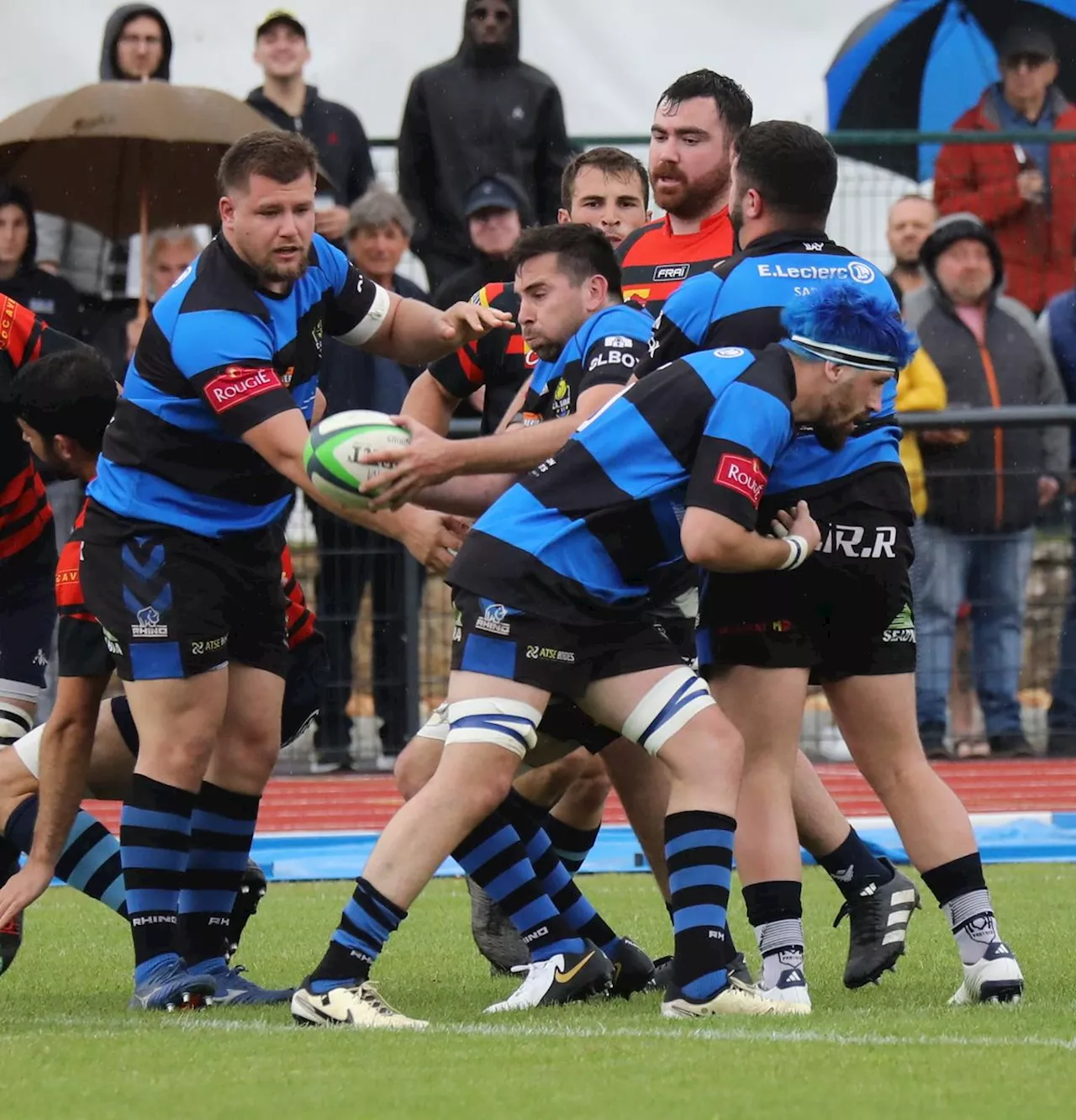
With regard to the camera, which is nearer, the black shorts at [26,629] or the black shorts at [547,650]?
the black shorts at [547,650]

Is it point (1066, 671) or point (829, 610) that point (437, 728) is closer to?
point (829, 610)

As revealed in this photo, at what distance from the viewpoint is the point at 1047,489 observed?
12188mm

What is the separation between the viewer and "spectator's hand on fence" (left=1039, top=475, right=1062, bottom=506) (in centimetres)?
1218

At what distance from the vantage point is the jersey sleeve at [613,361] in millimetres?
6242

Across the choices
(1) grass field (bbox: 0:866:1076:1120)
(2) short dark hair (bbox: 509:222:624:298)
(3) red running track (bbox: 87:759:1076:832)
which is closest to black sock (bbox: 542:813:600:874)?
(1) grass field (bbox: 0:866:1076:1120)

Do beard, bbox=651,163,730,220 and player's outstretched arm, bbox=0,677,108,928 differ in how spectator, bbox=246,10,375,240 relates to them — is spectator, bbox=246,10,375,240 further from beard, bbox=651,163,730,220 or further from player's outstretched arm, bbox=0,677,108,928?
player's outstretched arm, bbox=0,677,108,928

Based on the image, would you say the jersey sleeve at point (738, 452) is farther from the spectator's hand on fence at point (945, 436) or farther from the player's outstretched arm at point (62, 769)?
the spectator's hand on fence at point (945, 436)

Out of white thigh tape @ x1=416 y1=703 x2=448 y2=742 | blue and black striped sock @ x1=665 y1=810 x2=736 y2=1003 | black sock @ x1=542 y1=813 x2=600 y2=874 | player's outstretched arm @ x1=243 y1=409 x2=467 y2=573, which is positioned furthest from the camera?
black sock @ x1=542 y1=813 x2=600 y2=874

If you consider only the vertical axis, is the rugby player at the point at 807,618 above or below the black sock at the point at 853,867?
above

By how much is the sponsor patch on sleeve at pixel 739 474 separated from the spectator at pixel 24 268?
6.20 meters

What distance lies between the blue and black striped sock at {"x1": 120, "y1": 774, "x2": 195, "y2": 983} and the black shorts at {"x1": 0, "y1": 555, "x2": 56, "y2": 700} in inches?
53.8

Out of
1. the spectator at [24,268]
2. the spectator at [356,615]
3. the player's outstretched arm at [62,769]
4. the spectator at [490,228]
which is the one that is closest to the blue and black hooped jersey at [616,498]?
the player's outstretched arm at [62,769]

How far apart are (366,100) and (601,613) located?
8.38 metres

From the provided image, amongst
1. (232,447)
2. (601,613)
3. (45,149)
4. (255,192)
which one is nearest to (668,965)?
(601,613)
